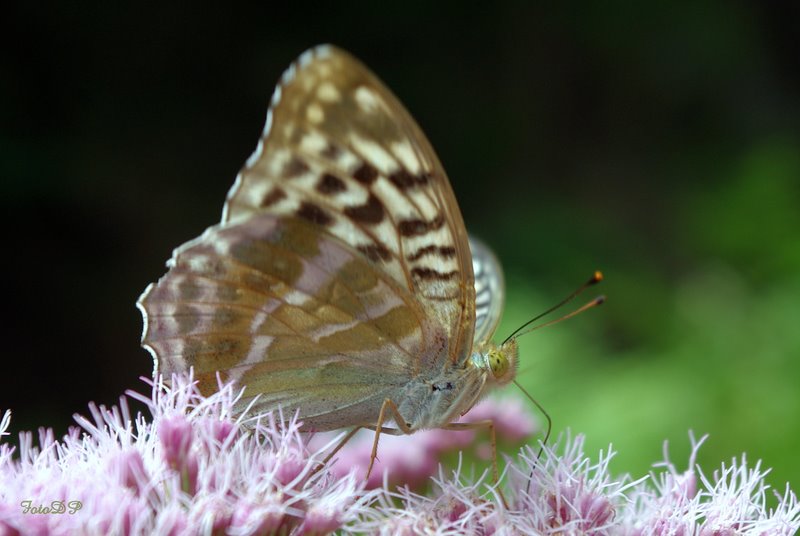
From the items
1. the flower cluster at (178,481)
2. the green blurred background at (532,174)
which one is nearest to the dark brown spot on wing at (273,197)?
the flower cluster at (178,481)

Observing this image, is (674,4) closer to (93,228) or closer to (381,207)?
(93,228)

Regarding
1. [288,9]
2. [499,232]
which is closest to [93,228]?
[288,9]

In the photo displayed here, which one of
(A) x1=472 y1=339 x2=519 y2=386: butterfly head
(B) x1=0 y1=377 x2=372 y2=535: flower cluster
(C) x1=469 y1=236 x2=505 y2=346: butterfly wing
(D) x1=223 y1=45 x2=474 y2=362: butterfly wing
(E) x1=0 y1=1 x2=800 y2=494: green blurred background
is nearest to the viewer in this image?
(B) x1=0 y1=377 x2=372 y2=535: flower cluster

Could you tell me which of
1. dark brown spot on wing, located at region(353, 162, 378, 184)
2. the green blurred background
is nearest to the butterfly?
dark brown spot on wing, located at region(353, 162, 378, 184)

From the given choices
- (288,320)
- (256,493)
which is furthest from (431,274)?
(256,493)

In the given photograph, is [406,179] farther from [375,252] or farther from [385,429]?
[385,429]

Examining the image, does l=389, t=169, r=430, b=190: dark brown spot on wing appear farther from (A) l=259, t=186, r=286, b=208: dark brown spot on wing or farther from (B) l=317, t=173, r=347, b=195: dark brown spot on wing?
(A) l=259, t=186, r=286, b=208: dark brown spot on wing

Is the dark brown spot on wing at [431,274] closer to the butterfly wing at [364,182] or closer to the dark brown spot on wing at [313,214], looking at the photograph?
the butterfly wing at [364,182]
